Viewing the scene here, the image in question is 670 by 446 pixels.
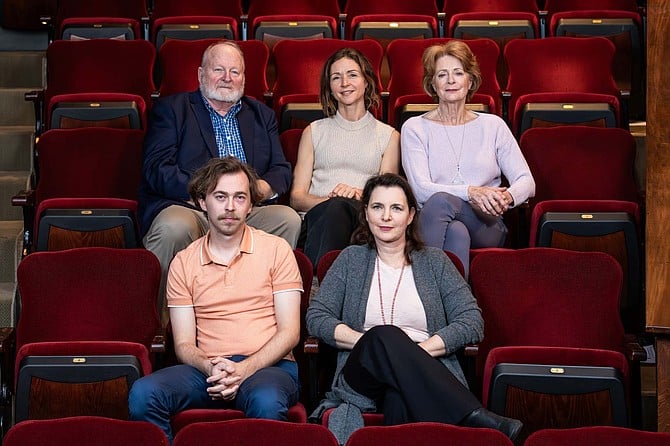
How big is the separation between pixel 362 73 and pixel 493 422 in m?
0.69

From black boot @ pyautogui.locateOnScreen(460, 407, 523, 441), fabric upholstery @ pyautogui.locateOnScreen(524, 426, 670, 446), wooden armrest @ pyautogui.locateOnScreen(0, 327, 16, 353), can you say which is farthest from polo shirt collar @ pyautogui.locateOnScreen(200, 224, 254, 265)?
fabric upholstery @ pyautogui.locateOnScreen(524, 426, 670, 446)

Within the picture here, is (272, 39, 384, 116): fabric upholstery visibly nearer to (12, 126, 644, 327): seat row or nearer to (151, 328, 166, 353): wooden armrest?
(12, 126, 644, 327): seat row

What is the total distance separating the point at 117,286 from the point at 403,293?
342 millimetres

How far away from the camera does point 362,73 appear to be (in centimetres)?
166

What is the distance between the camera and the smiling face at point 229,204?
1.31m

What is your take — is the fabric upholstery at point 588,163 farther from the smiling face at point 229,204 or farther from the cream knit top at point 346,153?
the smiling face at point 229,204

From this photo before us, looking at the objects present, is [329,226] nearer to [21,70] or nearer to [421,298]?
[421,298]

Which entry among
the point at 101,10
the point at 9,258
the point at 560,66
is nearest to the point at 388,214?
the point at 9,258

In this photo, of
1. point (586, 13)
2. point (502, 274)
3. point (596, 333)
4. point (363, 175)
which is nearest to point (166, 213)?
point (363, 175)

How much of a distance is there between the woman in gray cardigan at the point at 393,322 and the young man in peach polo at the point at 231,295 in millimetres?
46

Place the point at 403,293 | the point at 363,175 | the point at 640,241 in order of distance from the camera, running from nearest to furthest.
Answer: the point at 403,293 → the point at 640,241 → the point at 363,175

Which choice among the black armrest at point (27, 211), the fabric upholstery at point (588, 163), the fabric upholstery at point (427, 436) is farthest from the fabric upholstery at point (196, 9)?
the fabric upholstery at point (427, 436)

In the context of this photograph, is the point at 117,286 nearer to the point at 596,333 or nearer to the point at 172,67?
the point at 596,333

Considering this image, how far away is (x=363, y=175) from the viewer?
1.65 meters
